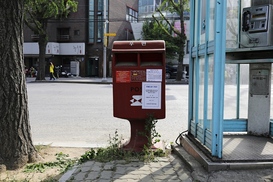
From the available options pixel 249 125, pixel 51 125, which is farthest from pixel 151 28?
pixel 249 125

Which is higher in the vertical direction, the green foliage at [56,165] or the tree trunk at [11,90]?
the tree trunk at [11,90]

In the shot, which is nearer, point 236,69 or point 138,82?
point 138,82

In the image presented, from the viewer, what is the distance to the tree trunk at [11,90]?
4473 mm

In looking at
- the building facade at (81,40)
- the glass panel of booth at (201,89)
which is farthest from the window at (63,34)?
the glass panel of booth at (201,89)

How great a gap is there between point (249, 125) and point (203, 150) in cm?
159

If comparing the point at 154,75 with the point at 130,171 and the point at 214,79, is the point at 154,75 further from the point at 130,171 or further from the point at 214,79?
the point at 130,171

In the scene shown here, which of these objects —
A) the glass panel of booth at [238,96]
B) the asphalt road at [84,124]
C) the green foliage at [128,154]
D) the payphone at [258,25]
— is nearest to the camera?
the green foliage at [128,154]

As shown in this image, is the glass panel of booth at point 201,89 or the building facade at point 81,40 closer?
the glass panel of booth at point 201,89

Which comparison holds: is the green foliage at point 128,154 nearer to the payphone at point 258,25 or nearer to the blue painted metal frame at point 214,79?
the blue painted metal frame at point 214,79

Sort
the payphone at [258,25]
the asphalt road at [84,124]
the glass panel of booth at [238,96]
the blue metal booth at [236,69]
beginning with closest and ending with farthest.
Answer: the blue metal booth at [236,69], the payphone at [258,25], the glass panel of booth at [238,96], the asphalt road at [84,124]

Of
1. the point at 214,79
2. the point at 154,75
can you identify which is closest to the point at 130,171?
the point at 154,75

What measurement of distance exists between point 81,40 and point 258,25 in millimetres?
34688

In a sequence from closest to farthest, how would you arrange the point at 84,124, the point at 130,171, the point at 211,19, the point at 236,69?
the point at 130,171
the point at 211,19
the point at 236,69
the point at 84,124

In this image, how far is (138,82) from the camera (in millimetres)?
4766
